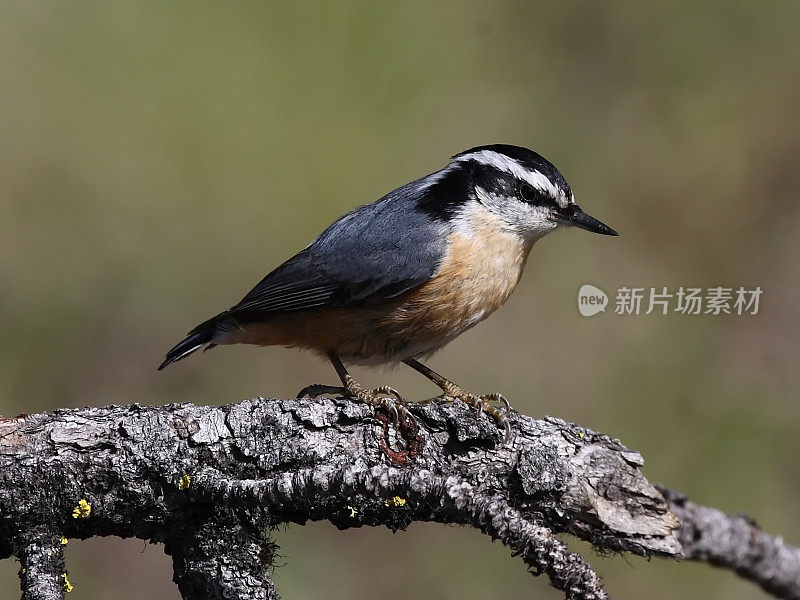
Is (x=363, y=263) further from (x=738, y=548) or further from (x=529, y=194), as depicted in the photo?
(x=738, y=548)

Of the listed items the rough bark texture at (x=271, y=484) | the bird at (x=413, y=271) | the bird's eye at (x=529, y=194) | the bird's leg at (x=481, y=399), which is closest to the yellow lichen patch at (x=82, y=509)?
the rough bark texture at (x=271, y=484)

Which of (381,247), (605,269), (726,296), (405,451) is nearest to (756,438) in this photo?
(726,296)

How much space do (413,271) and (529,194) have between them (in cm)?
64

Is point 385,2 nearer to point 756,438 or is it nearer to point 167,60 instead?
point 167,60

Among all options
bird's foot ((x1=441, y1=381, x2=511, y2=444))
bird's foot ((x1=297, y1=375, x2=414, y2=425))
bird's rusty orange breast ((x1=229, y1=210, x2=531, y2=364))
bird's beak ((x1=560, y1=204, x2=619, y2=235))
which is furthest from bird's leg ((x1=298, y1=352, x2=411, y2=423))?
bird's beak ((x1=560, y1=204, x2=619, y2=235))

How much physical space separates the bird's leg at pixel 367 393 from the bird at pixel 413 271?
1 cm

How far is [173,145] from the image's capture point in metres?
5.31

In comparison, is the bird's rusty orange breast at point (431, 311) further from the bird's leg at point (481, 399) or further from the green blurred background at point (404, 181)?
the green blurred background at point (404, 181)

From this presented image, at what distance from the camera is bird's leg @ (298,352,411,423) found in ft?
8.12

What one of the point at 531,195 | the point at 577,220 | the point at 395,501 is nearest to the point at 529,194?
the point at 531,195

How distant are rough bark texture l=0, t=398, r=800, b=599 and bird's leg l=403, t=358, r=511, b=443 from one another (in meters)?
0.05

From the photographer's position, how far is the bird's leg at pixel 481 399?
257cm

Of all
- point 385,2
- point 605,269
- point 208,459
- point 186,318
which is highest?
point 385,2

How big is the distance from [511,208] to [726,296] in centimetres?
234
